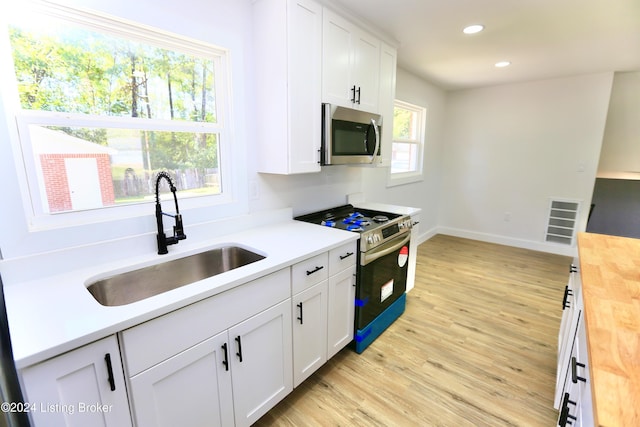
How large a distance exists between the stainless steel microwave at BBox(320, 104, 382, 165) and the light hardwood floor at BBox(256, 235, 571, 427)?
144 centimetres

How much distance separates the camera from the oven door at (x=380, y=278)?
6.70 ft

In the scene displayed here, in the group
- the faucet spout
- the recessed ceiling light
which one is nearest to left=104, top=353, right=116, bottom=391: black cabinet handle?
the faucet spout

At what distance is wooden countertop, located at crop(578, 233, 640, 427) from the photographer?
658mm

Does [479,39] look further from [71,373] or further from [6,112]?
[71,373]

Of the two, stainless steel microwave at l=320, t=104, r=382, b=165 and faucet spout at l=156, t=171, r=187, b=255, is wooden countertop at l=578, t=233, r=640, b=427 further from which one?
faucet spout at l=156, t=171, r=187, b=255

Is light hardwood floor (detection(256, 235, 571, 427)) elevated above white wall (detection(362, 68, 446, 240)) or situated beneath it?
situated beneath

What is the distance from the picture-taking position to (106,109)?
1443 millimetres

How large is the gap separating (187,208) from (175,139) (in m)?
0.41

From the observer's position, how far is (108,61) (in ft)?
4.74

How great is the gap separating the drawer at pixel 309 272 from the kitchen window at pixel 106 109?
751mm

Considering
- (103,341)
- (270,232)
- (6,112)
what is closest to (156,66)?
(6,112)

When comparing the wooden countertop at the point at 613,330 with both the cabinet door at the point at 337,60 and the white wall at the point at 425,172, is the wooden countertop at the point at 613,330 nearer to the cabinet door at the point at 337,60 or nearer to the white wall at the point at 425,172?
the cabinet door at the point at 337,60

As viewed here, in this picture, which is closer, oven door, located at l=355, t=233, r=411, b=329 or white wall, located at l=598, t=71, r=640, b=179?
oven door, located at l=355, t=233, r=411, b=329

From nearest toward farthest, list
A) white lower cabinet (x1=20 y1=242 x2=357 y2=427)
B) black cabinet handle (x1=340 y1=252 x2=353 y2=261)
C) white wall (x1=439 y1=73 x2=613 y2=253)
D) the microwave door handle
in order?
white lower cabinet (x1=20 y1=242 x2=357 y2=427) → black cabinet handle (x1=340 y1=252 x2=353 y2=261) → the microwave door handle → white wall (x1=439 y1=73 x2=613 y2=253)
